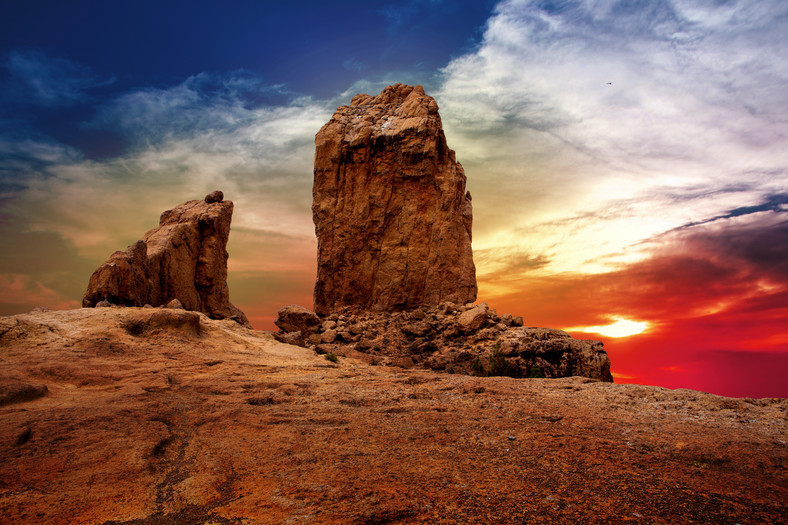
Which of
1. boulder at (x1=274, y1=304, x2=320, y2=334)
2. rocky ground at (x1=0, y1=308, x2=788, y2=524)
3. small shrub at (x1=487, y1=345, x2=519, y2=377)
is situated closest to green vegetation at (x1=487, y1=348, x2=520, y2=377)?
small shrub at (x1=487, y1=345, x2=519, y2=377)

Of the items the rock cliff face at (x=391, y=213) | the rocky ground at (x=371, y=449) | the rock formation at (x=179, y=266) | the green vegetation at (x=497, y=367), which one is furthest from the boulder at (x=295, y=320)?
the rocky ground at (x=371, y=449)

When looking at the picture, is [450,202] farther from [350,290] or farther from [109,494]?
[109,494]

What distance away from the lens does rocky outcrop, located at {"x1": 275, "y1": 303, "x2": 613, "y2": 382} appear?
12797 millimetres

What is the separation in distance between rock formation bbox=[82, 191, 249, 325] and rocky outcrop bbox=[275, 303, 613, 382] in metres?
5.27

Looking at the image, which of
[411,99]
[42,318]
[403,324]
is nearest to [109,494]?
[42,318]

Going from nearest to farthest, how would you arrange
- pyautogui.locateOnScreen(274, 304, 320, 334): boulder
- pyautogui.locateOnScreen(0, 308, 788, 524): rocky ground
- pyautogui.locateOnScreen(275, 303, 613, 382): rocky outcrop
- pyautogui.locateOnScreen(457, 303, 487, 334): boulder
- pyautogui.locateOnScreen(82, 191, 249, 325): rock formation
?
pyautogui.locateOnScreen(0, 308, 788, 524): rocky ground, pyautogui.locateOnScreen(275, 303, 613, 382): rocky outcrop, pyautogui.locateOnScreen(82, 191, 249, 325): rock formation, pyautogui.locateOnScreen(457, 303, 487, 334): boulder, pyautogui.locateOnScreen(274, 304, 320, 334): boulder

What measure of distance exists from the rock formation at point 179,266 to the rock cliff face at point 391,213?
5.69 meters

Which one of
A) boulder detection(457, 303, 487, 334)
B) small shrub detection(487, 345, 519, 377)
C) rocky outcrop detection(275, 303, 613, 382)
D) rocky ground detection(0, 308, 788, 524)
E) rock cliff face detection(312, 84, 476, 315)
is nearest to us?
rocky ground detection(0, 308, 788, 524)

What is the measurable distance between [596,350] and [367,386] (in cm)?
814

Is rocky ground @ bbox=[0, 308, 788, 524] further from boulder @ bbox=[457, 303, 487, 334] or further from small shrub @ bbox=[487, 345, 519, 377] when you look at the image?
boulder @ bbox=[457, 303, 487, 334]

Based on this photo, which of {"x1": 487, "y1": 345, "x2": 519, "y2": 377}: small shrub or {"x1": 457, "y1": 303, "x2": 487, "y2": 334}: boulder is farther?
{"x1": 457, "y1": 303, "x2": 487, "y2": 334}: boulder

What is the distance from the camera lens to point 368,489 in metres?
3.75

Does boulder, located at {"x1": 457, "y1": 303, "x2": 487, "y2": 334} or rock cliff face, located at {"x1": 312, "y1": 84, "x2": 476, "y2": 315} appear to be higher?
rock cliff face, located at {"x1": 312, "y1": 84, "x2": 476, "y2": 315}

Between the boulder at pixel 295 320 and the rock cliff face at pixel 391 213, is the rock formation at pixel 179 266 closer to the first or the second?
the boulder at pixel 295 320
